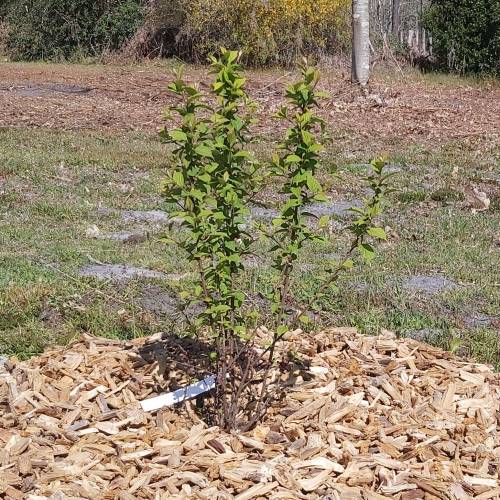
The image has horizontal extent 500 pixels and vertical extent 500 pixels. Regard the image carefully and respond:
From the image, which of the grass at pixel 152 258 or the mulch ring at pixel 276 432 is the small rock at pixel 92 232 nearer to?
the grass at pixel 152 258

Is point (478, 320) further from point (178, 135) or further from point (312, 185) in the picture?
point (178, 135)

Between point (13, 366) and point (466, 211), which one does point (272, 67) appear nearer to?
point (466, 211)

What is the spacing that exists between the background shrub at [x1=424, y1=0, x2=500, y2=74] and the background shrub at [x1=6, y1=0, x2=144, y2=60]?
9.05 meters

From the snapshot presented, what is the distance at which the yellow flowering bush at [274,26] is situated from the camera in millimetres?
23578

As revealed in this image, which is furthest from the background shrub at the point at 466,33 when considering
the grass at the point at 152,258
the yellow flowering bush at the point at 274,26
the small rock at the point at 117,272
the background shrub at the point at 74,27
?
the small rock at the point at 117,272

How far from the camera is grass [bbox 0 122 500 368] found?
16.2ft

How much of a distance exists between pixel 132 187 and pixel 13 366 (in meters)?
4.78

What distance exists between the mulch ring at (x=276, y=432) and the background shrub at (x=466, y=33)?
18.7 m

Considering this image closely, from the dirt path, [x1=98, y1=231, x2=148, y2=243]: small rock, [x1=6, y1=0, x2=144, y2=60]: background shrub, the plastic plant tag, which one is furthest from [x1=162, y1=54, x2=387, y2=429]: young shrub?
[x1=6, y1=0, x2=144, y2=60]: background shrub

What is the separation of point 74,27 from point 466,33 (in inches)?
460

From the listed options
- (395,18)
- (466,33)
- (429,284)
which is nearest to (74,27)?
(395,18)

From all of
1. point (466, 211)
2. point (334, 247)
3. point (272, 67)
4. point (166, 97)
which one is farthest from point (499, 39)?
point (334, 247)

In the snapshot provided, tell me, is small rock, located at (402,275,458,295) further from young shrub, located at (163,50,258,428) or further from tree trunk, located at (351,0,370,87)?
tree trunk, located at (351,0,370,87)

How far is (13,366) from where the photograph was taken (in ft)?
13.6
